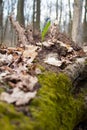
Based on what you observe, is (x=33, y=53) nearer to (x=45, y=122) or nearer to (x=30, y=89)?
(x=30, y=89)

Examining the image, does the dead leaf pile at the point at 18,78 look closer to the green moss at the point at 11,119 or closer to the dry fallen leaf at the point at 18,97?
the dry fallen leaf at the point at 18,97

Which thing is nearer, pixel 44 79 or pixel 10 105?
pixel 10 105

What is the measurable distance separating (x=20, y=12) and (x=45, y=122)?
11.8m

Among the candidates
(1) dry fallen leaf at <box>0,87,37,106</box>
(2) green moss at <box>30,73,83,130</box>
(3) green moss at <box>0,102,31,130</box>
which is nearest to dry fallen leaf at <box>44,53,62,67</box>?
(2) green moss at <box>30,73,83,130</box>

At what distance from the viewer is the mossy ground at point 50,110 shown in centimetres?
139

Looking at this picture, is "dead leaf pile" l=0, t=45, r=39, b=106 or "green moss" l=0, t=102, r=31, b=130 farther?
"dead leaf pile" l=0, t=45, r=39, b=106

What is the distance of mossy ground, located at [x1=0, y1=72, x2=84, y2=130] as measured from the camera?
1391 millimetres

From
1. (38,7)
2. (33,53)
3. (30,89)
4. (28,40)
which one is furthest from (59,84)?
(38,7)

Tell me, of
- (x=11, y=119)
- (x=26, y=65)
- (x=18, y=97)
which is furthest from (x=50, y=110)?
(x=26, y=65)

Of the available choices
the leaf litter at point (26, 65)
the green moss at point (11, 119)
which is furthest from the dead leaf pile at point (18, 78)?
the green moss at point (11, 119)

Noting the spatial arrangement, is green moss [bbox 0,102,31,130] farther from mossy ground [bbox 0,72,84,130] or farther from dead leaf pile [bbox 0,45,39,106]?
→ dead leaf pile [bbox 0,45,39,106]

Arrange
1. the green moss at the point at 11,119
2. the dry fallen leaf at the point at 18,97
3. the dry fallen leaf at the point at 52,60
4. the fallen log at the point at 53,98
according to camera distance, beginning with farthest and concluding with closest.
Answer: the dry fallen leaf at the point at 52,60 < the dry fallen leaf at the point at 18,97 < the fallen log at the point at 53,98 < the green moss at the point at 11,119

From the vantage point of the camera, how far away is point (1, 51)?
3.21m

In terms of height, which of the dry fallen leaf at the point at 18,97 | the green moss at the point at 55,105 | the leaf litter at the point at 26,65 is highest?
the dry fallen leaf at the point at 18,97
